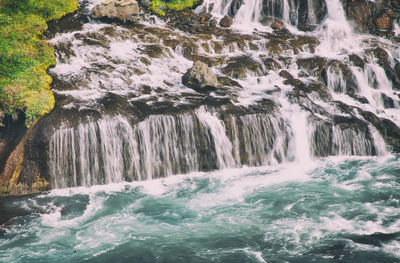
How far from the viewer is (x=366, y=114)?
18031mm

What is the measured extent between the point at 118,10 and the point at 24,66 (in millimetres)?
9101

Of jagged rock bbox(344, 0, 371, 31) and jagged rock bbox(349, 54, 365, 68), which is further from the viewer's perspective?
jagged rock bbox(344, 0, 371, 31)

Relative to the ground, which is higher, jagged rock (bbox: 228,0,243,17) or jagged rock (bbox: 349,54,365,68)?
jagged rock (bbox: 228,0,243,17)

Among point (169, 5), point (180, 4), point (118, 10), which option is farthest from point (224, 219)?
point (180, 4)

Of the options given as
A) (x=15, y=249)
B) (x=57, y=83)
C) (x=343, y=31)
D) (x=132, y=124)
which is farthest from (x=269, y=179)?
(x=343, y=31)

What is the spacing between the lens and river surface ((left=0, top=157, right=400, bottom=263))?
9739 mm

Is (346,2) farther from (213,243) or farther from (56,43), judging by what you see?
(213,243)

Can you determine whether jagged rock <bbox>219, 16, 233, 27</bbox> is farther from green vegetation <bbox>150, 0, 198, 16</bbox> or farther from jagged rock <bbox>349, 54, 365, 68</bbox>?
jagged rock <bbox>349, 54, 365, 68</bbox>

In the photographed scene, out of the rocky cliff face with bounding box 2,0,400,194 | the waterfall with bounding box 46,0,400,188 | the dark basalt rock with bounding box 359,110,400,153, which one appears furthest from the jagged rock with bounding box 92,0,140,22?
the dark basalt rock with bounding box 359,110,400,153

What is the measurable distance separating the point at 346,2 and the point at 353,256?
2236cm

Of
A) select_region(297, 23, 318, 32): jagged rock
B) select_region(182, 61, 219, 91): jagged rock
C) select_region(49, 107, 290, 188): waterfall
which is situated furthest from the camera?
select_region(297, 23, 318, 32): jagged rock

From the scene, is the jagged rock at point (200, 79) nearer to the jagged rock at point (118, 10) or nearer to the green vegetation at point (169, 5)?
the jagged rock at point (118, 10)

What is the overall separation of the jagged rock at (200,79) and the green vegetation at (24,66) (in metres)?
6.67

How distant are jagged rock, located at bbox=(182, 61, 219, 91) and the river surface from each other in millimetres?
4715
